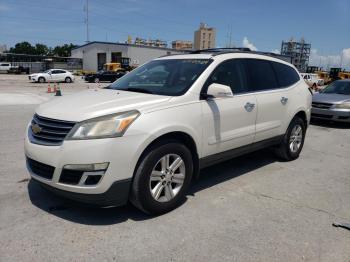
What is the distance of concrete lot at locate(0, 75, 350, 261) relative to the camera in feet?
9.94

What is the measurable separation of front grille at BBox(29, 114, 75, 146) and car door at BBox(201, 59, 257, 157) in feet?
5.24

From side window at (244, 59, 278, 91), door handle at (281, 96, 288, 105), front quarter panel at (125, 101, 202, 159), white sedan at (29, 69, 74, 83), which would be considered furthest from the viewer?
white sedan at (29, 69, 74, 83)

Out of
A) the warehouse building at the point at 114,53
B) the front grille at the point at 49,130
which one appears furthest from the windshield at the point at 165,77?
the warehouse building at the point at 114,53

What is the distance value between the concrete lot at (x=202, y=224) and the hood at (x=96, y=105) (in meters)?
1.09

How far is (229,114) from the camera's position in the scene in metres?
4.37

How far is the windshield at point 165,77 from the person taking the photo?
4.11m

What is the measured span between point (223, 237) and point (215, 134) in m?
1.34

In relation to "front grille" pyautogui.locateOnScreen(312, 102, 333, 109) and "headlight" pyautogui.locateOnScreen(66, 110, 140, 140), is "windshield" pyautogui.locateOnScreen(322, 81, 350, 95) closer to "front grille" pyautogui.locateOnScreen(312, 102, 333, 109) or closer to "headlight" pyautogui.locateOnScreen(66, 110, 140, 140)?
"front grille" pyautogui.locateOnScreen(312, 102, 333, 109)

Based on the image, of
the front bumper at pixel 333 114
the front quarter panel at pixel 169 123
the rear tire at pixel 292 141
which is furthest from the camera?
the front bumper at pixel 333 114

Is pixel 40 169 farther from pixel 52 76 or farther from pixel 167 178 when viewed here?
pixel 52 76

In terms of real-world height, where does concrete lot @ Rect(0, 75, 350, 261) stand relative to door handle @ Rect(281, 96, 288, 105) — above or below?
below

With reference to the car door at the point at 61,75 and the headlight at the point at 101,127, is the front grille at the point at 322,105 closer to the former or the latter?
the headlight at the point at 101,127

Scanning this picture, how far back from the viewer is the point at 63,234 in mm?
3260

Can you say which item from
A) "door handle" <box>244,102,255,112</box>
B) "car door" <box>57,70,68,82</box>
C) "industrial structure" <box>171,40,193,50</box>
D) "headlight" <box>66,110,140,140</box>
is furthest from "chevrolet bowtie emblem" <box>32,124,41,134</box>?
"industrial structure" <box>171,40,193,50</box>
